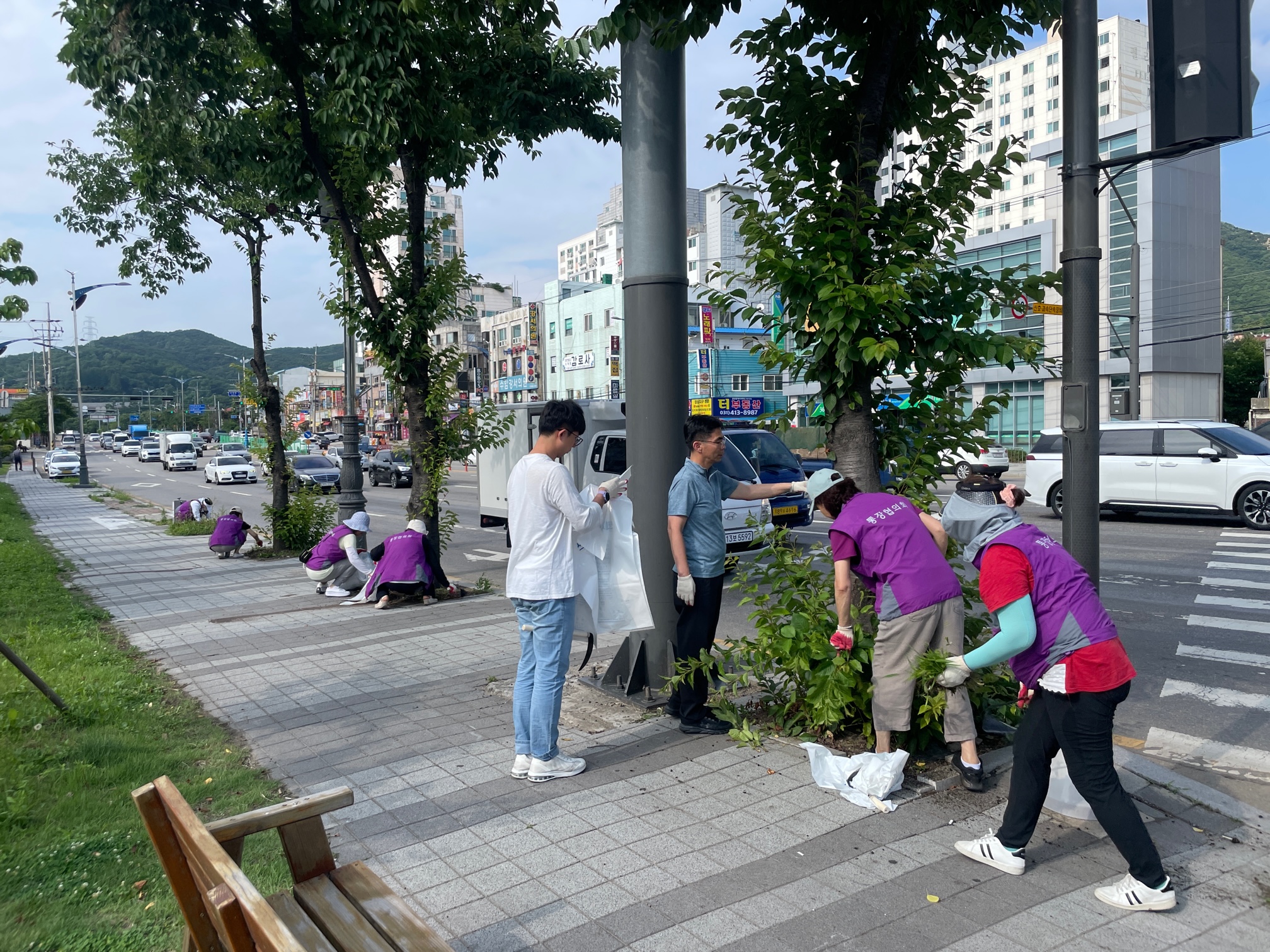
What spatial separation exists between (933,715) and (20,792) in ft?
14.5

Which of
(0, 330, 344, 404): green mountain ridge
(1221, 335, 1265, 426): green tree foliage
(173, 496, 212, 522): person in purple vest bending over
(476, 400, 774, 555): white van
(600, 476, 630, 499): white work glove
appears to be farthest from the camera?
(0, 330, 344, 404): green mountain ridge

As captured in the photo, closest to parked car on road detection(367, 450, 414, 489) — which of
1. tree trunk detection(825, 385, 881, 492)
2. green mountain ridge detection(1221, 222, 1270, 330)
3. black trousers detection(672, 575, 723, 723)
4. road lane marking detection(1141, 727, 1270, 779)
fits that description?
black trousers detection(672, 575, 723, 723)

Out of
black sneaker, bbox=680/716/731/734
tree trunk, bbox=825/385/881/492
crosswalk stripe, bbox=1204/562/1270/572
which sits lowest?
crosswalk stripe, bbox=1204/562/1270/572

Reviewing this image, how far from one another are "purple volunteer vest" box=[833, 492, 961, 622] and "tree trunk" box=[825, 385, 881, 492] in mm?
637

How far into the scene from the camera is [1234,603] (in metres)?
9.34

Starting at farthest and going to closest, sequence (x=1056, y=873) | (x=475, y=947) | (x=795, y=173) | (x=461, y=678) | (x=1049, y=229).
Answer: (x=1049, y=229) < (x=461, y=678) < (x=795, y=173) < (x=1056, y=873) < (x=475, y=947)

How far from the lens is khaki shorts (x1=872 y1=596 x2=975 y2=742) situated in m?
4.27

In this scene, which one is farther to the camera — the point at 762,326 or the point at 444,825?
the point at 762,326

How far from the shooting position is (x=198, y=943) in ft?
7.82

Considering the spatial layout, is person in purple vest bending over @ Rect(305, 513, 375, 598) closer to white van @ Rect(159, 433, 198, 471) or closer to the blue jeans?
the blue jeans

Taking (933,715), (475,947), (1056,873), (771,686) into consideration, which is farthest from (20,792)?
(1056,873)

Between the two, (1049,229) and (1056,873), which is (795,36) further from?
(1049,229)

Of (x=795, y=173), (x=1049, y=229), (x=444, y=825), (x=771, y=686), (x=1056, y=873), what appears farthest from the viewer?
(x=1049, y=229)

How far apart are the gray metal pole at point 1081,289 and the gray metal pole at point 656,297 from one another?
2.25 metres
